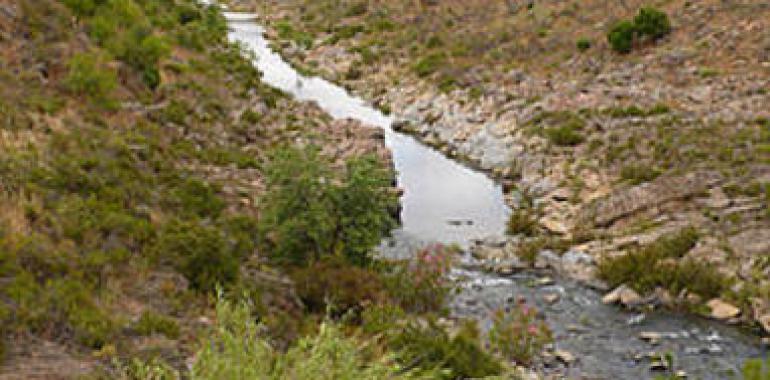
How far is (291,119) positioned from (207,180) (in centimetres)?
830

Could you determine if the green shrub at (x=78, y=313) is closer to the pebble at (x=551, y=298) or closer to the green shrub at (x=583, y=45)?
the pebble at (x=551, y=298)

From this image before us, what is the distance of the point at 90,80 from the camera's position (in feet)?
56.1

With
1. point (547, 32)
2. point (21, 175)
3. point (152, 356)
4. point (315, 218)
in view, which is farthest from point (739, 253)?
point (547, 32)

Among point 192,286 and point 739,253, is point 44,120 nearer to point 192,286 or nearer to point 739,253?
point 192,286

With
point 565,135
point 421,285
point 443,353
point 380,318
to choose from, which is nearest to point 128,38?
point 421,285

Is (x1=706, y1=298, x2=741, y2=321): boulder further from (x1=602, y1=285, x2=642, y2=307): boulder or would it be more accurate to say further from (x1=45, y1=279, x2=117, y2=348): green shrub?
(x1=45, y1=279, x2=117, y2=348): green shrub

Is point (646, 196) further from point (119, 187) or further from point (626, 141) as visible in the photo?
point (119, 187)

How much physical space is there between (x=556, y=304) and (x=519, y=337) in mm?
2376

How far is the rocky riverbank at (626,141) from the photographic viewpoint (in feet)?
53.6

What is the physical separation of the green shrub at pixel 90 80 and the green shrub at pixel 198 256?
6.16 m

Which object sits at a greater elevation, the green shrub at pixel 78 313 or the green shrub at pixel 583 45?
the green shrub at pixel 583 45

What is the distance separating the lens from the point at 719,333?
13.5m

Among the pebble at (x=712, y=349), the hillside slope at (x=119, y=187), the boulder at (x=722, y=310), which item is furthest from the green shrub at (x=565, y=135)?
the pebble at (x=712, y=349)

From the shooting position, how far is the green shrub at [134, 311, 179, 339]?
9422 millimetres
